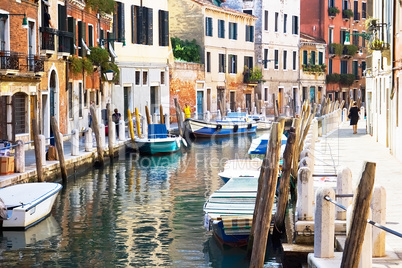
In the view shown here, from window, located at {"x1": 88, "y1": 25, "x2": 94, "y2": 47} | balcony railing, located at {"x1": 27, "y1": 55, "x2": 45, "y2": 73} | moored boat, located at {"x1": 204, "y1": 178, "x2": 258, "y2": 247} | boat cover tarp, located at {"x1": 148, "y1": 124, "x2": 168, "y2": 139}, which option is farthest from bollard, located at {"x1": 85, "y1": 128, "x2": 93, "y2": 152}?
moored boat, located at {"x1": 204, "y1": 178, "x2": 258, "y2": 247}

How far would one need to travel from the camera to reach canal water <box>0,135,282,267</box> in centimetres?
1066

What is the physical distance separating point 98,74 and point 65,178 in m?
12.5

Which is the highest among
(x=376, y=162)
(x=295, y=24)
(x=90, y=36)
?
(x=295, y=24)

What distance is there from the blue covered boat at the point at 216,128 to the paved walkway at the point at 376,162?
21.4ft

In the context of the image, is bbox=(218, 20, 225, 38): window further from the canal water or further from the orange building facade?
Result: the canal water

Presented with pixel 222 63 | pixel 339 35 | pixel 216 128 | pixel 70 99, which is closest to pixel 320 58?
pixel 339 35

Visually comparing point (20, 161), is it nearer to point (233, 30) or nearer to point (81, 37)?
point (81, 37)

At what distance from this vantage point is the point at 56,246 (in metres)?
11.5

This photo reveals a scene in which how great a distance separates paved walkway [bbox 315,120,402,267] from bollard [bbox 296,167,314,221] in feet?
1.84

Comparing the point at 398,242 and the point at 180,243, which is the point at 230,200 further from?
the point at 398,242

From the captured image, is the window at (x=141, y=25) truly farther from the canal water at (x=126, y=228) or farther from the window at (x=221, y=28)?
the canal water at (x=126, y=228)

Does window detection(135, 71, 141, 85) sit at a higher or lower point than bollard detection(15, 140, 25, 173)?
higher

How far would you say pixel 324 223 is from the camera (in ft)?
23.5

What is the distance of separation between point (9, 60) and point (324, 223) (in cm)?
1371
